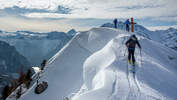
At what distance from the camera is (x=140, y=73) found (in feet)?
57.4

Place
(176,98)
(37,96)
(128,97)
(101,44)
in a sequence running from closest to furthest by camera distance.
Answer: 1. (128,97)
2. (176,98)
3. (37,96)
4. (101,44)

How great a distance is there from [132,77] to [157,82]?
2324 mm

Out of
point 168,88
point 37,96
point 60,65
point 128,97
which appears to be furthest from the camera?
point 60,65

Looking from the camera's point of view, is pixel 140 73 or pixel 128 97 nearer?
pixel 128 97

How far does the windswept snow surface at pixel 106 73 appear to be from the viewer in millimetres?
13352

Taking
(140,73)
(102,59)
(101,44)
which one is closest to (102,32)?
(101,44)

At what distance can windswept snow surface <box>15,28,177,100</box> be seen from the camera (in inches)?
526

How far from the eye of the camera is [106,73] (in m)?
17.0

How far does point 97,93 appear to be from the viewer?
Result: 41.5 feet

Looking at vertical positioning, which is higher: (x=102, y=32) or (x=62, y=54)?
(x=102, y=32)

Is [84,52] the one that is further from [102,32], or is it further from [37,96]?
[37,96]

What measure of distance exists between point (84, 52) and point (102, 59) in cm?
954

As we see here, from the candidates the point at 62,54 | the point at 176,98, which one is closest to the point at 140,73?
the point at 176,98

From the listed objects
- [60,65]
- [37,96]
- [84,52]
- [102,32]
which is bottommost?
[37,96]
